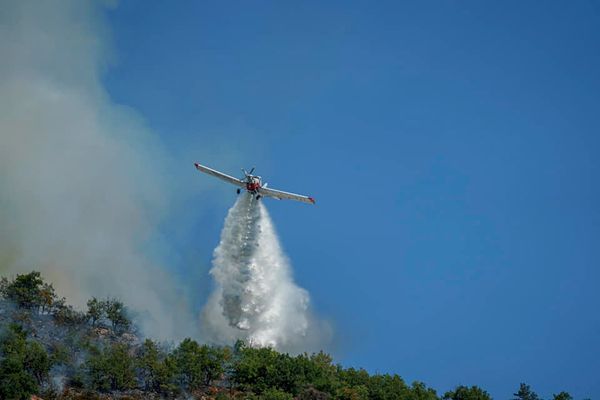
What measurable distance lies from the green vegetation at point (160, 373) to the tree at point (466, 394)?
17 cm

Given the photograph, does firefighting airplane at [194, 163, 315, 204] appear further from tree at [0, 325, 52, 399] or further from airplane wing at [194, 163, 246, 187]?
tree at [0, 325, 52, 399]

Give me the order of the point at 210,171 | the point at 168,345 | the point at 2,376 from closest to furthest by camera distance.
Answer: the point at 2,376, the point at 168,345, the point at 210,171

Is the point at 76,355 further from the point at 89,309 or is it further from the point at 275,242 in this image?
the point at 275,242

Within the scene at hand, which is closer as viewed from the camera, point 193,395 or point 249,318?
point 193,395

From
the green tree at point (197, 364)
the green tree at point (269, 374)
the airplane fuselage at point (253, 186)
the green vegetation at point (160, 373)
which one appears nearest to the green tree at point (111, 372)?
the green vegetation at point (160, 373)

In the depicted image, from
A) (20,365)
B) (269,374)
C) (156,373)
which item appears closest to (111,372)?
(156,373)

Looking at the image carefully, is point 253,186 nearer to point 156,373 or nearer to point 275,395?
point 156,373

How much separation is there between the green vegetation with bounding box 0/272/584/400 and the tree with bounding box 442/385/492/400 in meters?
0.17

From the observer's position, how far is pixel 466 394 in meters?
135

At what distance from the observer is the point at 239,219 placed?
16038 centimetres

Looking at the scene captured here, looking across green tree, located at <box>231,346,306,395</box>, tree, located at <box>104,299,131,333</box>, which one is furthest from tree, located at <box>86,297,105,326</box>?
green tree, located at <box>231,346,306,395</box>

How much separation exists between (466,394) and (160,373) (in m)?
51.3

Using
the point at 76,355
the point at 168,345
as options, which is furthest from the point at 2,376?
the point at 168,345

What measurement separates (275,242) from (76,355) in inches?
1994
